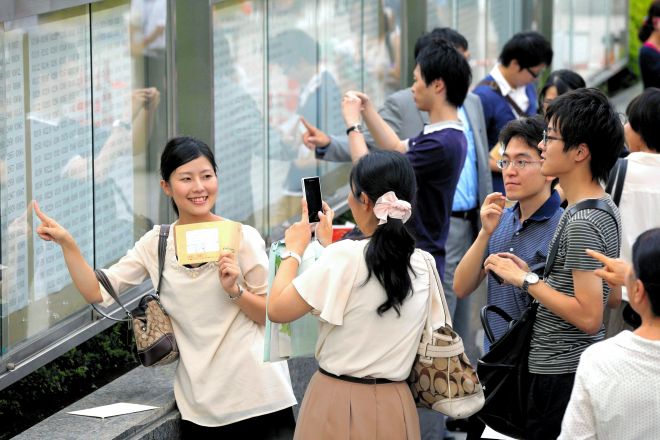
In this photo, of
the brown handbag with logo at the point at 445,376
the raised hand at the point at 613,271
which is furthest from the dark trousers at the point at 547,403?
the raised hand at the point at 613,271

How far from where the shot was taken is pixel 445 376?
157 inches

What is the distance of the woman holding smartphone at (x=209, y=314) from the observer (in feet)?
14.5

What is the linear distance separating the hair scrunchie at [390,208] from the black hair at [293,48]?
3.41 meters

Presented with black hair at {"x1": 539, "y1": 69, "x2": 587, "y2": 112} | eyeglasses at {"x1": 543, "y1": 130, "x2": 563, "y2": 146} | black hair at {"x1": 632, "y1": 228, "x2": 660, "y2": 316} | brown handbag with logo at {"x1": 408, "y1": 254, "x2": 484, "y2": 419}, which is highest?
eyeglasses at {"x1": 543, "y1": 130, "x2": 563, "y2": 146}

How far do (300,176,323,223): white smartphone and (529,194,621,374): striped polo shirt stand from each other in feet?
2.73

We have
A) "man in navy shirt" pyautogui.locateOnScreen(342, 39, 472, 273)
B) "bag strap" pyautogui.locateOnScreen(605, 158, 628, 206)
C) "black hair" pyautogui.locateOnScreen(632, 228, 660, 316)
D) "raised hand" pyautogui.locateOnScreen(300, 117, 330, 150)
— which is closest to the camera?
"black hair" pyautogui.locateOnScreen(632, 228, 660, 316)

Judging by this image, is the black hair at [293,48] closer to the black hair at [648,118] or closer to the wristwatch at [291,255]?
the black hair at [648,118]

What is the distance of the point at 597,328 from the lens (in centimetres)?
397

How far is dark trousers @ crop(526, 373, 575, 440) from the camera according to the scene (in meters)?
4.08

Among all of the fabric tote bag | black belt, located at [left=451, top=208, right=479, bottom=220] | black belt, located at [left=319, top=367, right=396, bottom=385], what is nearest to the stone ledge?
the fabric tote bag

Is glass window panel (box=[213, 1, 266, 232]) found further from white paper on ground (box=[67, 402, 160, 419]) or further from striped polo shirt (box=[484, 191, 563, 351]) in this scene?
striped polo shirt (box=[484, 191, 563, 351])

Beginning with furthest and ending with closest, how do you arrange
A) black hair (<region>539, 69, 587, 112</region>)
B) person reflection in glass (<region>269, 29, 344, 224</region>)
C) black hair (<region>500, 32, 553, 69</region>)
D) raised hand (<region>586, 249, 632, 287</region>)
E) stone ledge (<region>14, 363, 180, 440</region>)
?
black hair (<region>539, 69, 587, 112</region>) < black hair (<region>500, 32, 553, 69</region>) < person reflection in glass (<region>269, 29, 344, 224</region>) < stone ledge (<region>14, 363, 180, 440</region>) < raised hand (<region>586, 249, 632, 287</region>)

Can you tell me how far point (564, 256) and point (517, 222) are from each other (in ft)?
1.86

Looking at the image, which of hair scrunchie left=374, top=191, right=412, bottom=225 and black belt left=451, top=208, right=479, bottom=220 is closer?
hair scrunchie left=374, top=191, right=412, bottom=225
